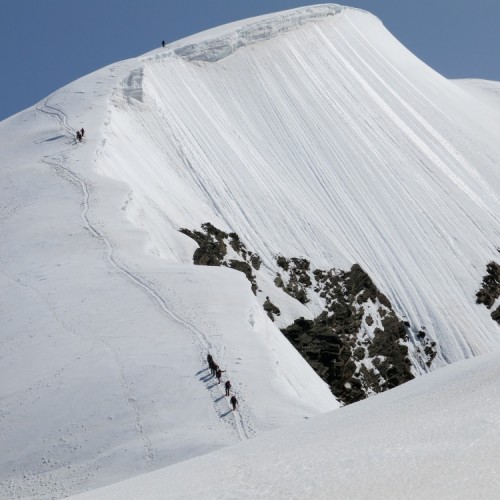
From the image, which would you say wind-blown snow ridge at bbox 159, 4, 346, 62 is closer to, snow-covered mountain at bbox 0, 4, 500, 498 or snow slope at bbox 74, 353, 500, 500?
snow-covered mountain at bbox 0, 4, 500, 498

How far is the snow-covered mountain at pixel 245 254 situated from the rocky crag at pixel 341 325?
143 mm

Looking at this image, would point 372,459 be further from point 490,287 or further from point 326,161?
point 326,161

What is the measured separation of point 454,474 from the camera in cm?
1165

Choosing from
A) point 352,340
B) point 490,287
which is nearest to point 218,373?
point 352,340

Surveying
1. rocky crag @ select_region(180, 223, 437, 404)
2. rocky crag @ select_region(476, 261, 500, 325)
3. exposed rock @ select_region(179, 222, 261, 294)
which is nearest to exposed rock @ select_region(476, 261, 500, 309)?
rocky crag @ select_region(476, 261, 500, 325)

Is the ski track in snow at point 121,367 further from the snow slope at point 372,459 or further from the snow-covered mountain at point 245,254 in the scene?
the snow slope at point 372,459

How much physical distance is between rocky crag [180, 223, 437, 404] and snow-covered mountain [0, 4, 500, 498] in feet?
0.47

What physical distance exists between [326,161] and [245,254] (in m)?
17.5

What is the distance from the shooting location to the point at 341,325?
43.4m

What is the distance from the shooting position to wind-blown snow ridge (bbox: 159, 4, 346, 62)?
70.9m

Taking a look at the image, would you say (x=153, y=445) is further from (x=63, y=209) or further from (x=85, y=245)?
(x=63, y=209)

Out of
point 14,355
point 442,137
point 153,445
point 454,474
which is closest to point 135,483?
point 153,445

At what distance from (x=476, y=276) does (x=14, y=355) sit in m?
34.1

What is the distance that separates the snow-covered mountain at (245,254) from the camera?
68.4 feet
